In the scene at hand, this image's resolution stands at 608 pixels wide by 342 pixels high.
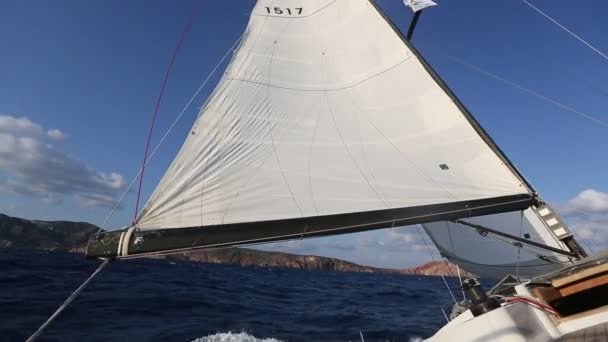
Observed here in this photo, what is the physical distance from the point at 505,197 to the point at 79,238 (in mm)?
151223

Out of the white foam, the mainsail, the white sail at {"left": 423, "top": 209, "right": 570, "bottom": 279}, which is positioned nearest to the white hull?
the mainsail

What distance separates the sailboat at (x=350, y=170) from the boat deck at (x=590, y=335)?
21mm

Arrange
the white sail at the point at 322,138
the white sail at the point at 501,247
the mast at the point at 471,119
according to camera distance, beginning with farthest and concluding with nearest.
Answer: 1. the white sail at the point at 501,247
2. the mast at the point at 471,119
3. the white sail at the point at 322,138

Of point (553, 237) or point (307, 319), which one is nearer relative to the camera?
point (553, 237)

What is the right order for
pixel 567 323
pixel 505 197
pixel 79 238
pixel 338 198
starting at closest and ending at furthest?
1. pixel 567 323
2. pixel 338 198
3. pixel 505 197
4. pixel 79 238

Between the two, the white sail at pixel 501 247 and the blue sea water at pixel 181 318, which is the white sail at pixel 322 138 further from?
the blue sea water at pixel 181 318

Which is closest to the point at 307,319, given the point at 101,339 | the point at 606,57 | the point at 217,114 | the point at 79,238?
the point at 101,339

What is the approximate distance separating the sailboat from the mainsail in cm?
2

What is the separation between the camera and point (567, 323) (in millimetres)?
2895

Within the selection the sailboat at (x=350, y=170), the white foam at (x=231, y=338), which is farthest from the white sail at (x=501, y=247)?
the white foam at (x=231, y=338)

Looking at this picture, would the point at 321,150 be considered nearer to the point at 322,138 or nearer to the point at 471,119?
the point at 322,138

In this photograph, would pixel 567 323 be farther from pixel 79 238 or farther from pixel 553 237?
pixel 79 238

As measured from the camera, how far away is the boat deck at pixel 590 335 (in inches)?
112

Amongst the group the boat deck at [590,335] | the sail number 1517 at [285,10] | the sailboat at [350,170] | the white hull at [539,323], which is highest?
the sail number 1517 at [285,10]
